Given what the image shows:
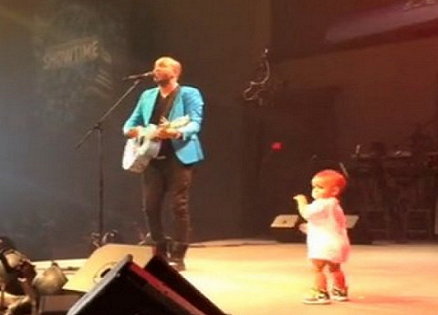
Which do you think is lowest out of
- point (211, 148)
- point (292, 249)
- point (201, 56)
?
point (292, 249)

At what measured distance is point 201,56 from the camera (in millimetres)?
6938

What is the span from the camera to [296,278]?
4652 millimetres

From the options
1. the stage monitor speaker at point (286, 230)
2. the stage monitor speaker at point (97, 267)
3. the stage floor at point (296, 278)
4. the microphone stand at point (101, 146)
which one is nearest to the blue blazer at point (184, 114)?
the stage floor at point (296, 278)

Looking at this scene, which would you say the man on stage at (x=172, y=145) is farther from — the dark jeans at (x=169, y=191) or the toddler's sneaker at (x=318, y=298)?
the toddler's sneaker at (x=318, y=298)

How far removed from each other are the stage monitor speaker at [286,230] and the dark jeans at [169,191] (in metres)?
2.26

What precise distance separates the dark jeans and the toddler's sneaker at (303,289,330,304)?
1.18 meters

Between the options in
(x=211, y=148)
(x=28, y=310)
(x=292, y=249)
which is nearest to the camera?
(x=28, y=310)

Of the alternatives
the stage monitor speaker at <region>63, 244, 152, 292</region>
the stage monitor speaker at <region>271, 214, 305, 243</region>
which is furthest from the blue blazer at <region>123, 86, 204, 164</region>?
the stage monitor speaker at <region>271, 214, 305, 243</region>

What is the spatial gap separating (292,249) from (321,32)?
1888mm

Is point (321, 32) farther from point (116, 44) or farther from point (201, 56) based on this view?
point (116, 44)

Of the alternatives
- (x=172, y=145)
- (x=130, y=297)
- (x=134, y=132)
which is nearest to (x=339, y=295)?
(x=172, y=145)

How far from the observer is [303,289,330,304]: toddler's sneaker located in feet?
12.3

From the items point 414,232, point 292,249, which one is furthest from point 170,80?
point 414,232

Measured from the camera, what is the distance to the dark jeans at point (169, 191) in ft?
15.7
